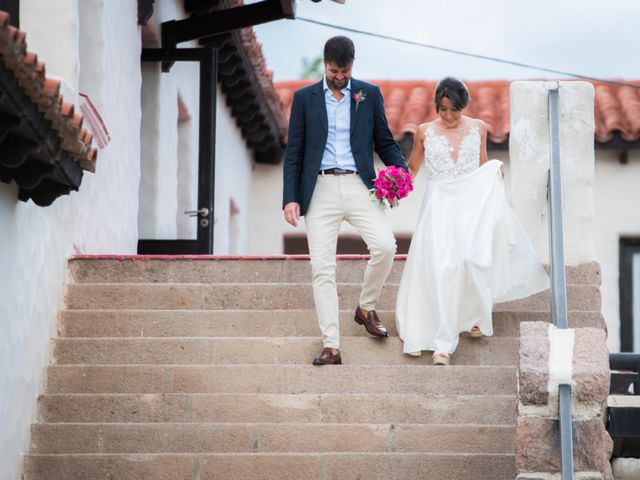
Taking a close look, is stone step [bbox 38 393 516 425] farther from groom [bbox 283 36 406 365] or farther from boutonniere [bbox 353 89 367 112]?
boutonniere [bbox 353 89 367 112]

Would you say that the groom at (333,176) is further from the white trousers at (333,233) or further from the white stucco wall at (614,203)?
the white stucco wall at (614,203)

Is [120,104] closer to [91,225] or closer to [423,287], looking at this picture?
[91,225]

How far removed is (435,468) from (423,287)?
68.4 inches

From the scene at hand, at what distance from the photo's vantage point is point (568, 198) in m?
9.73

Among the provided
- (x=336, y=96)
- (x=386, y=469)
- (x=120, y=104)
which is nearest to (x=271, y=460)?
(x=386, y=469)

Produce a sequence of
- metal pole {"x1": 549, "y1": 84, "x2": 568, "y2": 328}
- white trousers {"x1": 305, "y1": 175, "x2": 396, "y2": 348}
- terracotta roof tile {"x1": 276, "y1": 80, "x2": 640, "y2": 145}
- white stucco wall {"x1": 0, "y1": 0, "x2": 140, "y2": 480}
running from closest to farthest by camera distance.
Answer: metal pole {"x1": 549, "y1": 84, "x2": 568, "y2": 328} < white stucco wall {"x1": 0, "y1": 0, "x2": 140, "y2": 480} < white trousers {"x1": 305, "y1": 175, "x2": 396, "y2": 348} < terracotta roof tile {"x1": 276, "y1": 80, "x2": 640, "y2": 145}

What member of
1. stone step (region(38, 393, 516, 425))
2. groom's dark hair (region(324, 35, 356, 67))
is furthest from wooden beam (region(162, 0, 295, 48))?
stone step (region(38, 393, 516, 425))

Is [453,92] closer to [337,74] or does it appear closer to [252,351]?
[337,74]

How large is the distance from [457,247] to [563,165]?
3.48 ft

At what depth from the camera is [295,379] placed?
859 cm

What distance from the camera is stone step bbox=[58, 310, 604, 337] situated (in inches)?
368

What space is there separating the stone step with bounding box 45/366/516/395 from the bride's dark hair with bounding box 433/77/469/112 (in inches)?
73.3

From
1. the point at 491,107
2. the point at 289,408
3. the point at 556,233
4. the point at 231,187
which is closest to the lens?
the point at 556,233

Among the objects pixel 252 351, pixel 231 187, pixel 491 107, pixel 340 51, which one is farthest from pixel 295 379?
pixel 491 107
